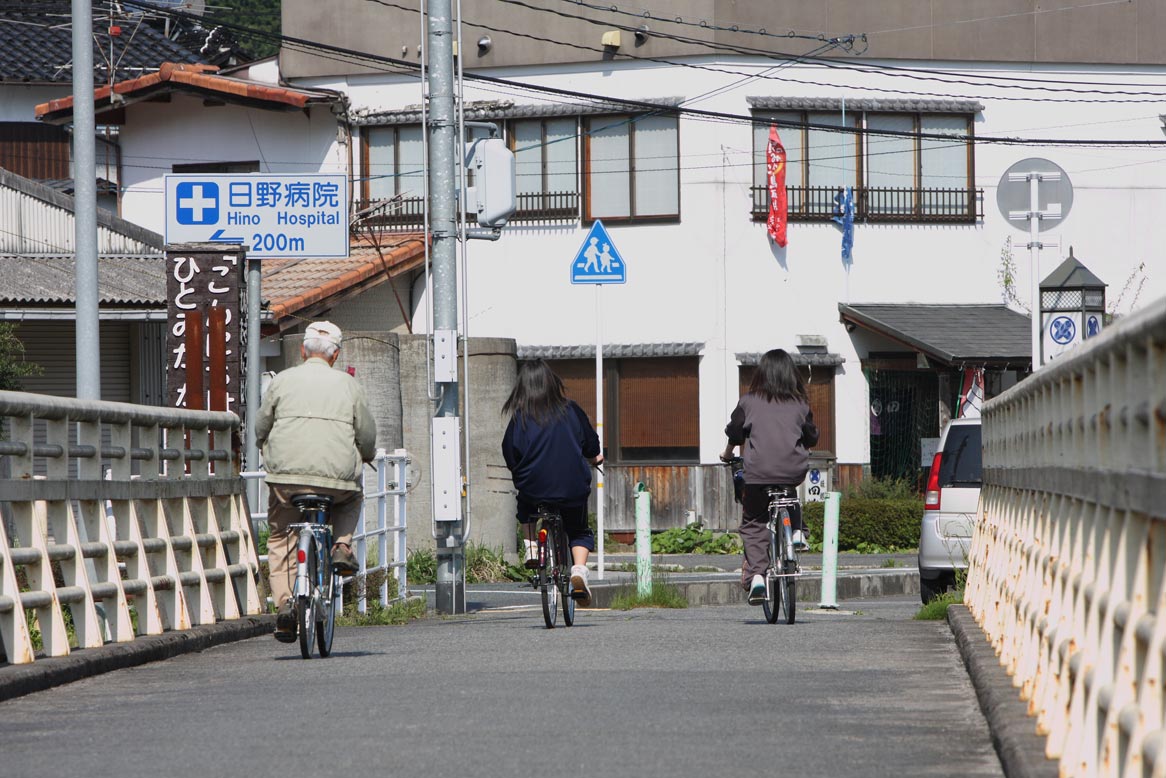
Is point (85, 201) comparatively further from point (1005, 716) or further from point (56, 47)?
point (56, 47)

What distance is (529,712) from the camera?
657 cm

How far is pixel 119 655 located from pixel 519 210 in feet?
61.5

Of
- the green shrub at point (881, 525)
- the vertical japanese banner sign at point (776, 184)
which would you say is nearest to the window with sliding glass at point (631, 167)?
the vertical japanese banner sign at point (776, 184)

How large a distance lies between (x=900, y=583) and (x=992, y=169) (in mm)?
10000

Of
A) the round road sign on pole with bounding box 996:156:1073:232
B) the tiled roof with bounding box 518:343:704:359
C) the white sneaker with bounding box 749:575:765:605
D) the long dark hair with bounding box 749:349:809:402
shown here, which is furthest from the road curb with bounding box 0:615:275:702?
the tiled roof with bounding box 518:343:704:359

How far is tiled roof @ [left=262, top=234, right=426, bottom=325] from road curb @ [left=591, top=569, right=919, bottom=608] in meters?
8.00

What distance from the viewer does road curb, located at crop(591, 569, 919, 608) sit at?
16281 mm

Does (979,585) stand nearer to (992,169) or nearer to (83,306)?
(83,306)

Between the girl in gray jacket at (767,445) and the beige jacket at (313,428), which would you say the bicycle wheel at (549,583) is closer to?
the girl in gray jacket at (767,445)

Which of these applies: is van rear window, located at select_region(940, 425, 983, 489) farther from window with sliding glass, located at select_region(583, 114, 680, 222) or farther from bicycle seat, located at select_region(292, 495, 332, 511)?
window with sliding glass, located at select_region(583, 114, 680, 222)

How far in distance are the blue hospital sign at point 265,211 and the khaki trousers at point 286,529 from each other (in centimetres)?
466

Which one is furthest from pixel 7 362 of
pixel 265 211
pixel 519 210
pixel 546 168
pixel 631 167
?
pixel 631 167

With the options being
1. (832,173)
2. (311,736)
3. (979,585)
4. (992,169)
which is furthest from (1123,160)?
(311,736)

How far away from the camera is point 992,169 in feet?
87.6
